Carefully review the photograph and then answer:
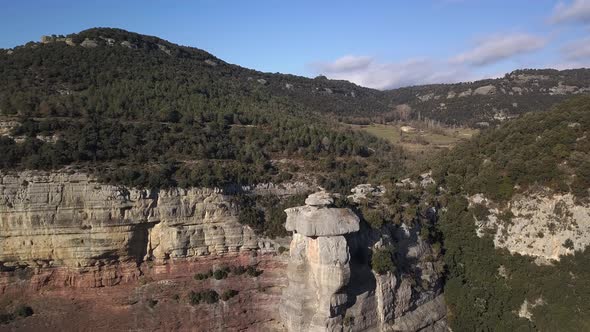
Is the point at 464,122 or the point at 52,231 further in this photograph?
the point at 464,122

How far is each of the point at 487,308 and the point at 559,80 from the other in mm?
81831

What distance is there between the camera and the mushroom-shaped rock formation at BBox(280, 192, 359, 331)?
23.0m

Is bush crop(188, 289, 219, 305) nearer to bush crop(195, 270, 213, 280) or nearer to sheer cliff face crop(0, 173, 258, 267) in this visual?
bush crop(195, 270, 213, 280)

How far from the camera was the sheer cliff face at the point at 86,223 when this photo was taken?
27547mm

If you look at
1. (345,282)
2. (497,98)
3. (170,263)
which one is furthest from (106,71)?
(497,98)

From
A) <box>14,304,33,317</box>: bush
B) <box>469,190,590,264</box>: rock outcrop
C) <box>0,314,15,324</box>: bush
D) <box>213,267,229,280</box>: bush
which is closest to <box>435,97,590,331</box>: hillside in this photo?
<box>469,190,590,264</box>: rock outcrop

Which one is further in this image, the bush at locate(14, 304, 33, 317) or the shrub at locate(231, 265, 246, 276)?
the shrub at locate(231, 265, 246, 276)

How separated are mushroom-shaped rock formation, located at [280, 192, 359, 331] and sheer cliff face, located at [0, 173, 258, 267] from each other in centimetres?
905

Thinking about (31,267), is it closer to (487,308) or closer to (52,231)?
(52,231)

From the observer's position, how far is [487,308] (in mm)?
27016

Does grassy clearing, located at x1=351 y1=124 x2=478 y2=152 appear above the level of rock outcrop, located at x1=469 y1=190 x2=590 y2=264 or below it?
above

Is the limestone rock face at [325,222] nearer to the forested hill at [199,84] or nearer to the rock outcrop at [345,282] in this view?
the rock outcrop at [345,282]

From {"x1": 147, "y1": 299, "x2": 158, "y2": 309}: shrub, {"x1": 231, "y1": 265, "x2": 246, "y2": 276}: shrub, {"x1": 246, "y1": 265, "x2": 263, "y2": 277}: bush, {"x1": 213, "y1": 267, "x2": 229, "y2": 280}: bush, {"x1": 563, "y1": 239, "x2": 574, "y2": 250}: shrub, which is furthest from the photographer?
{"x1": 246, "y1": 265, "x2": 263, "y2": 277}: bush

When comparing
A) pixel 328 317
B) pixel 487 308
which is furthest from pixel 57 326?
pixel 487 308
